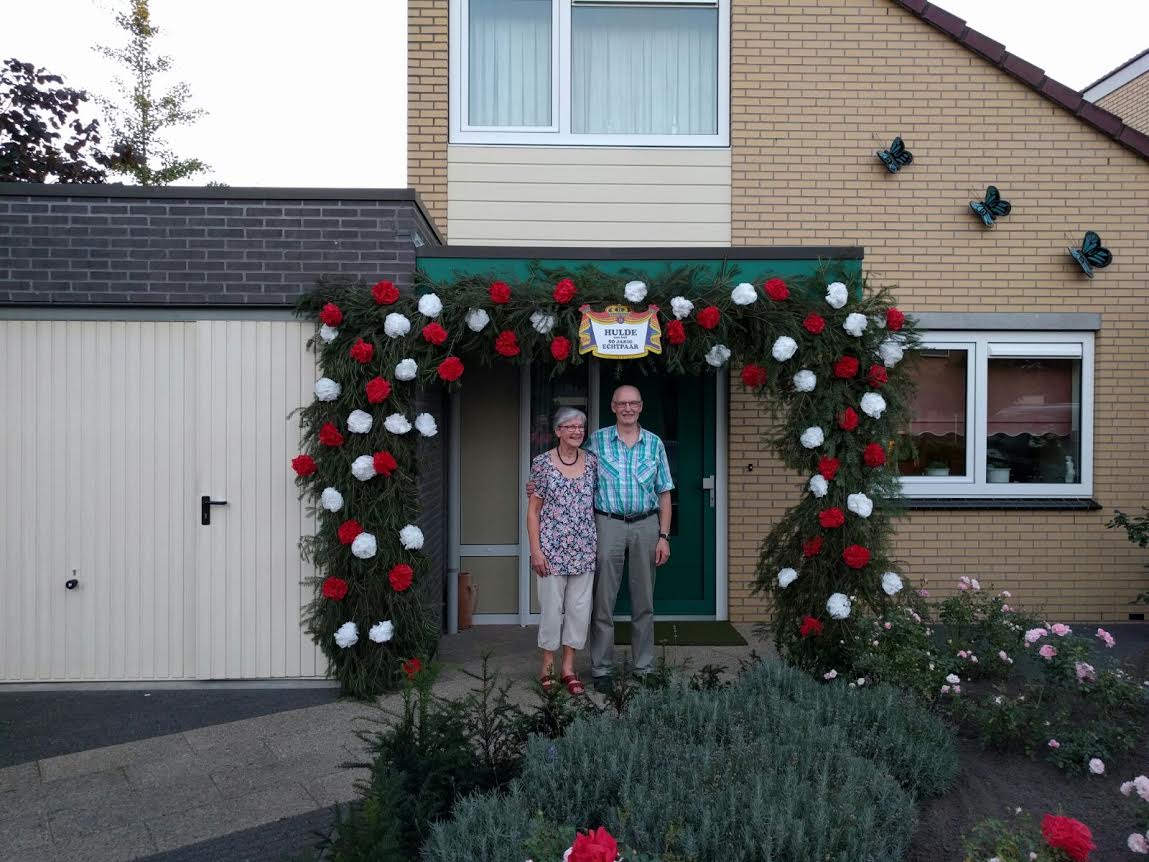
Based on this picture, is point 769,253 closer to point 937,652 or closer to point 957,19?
point 937,652

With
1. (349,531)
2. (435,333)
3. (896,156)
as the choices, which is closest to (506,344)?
(435,333)

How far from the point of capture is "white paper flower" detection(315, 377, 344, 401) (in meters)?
5.88

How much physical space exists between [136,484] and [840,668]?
456 cm

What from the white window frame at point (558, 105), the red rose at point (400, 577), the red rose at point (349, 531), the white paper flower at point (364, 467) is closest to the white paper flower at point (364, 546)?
the red rose at point (349, 531)

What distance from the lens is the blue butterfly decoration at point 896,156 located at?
816 cm

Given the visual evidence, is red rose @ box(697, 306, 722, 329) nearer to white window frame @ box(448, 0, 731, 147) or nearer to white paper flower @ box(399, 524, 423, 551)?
white paper flower @ box(399, 524, 423, 551)

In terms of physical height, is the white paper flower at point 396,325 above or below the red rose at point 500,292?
below

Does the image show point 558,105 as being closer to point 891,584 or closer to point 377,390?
point 377,390

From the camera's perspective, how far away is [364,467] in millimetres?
5797

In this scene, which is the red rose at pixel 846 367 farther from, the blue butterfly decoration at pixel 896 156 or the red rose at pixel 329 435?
the red rose at pixel 329 435

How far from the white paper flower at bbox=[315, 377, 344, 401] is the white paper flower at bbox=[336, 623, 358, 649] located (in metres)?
1.38

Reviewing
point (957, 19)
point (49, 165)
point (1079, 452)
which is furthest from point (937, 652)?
point (49, 165)

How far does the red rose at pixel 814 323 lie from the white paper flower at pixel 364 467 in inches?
110

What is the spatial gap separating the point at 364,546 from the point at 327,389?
3.19 ft
